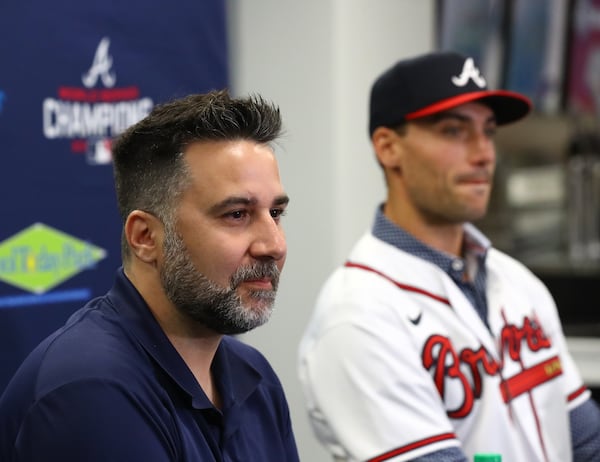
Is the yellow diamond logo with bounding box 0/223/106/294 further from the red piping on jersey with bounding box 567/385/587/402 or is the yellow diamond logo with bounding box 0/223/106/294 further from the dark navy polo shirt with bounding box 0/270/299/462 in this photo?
the red piping on jersey with bounding box 567/385/587/402

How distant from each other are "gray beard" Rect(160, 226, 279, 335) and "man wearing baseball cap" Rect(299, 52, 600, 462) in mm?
606

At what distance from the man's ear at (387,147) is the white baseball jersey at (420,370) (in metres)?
0.19

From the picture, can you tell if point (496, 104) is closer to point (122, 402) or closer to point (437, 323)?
point (437, 323)

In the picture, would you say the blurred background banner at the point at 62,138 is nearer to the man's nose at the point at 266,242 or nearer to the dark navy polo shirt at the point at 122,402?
the dark navy polo shirt at the point at 122,402

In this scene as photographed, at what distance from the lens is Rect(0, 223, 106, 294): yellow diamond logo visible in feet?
8.15

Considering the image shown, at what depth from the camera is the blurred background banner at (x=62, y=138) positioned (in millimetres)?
2488

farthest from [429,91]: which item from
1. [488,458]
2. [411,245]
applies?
[488,458]

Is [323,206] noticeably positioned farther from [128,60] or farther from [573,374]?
[573,374]

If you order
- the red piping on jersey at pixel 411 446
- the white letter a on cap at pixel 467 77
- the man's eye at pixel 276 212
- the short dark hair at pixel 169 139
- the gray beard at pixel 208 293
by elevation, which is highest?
the white letter a on cap at pixel 467 77

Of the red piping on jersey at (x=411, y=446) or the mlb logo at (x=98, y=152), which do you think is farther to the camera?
the mlb logo at (x=98, y=152)

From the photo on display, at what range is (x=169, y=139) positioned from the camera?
5.04 ft

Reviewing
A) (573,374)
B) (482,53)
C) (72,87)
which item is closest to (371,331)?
(573,374)

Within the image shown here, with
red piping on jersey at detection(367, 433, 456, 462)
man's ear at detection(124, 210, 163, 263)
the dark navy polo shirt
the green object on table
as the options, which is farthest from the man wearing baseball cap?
man's ear at detection(124, 210, 163, 263)

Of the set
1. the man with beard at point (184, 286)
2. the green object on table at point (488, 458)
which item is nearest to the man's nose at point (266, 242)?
the man with beard at point (184, 286)
